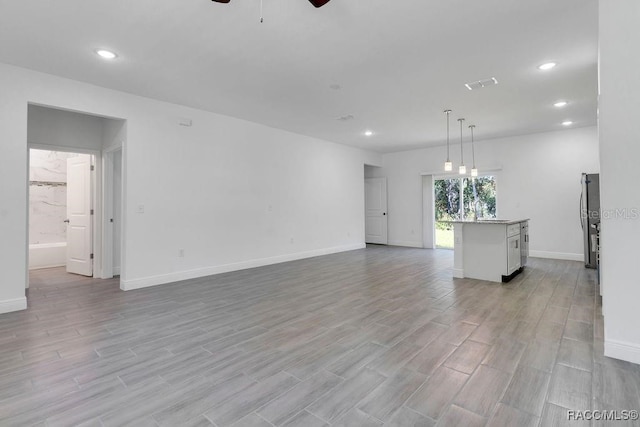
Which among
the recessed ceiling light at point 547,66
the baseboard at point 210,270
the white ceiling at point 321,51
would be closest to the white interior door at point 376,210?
the baseboard at point 210,270

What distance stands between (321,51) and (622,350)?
11.9 ft

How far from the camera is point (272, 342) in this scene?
275 centimetres

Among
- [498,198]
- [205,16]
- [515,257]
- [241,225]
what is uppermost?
[205,16]

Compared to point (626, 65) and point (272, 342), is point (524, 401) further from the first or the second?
point (626, 65)

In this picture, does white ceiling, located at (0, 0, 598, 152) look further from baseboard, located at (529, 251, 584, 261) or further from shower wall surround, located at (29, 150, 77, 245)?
shower wall surround, located at (29, 150, 77, 245)

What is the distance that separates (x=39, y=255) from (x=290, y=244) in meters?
4.89

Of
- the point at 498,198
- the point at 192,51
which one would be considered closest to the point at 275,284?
the point at 192,51

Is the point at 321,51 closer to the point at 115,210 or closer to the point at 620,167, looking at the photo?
the point at 620,167

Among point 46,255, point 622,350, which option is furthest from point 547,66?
point 46,255

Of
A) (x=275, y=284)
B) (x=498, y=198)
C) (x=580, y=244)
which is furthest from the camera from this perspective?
(x=498, y=198)

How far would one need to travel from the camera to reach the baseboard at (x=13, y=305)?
3.58 metres

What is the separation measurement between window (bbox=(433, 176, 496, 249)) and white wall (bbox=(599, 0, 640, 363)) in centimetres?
593

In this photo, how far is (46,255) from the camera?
20.9 ft

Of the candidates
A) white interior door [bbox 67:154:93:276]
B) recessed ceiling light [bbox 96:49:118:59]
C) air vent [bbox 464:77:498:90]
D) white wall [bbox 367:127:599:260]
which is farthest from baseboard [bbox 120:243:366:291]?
air vent [bbox 464:77:498:90]
